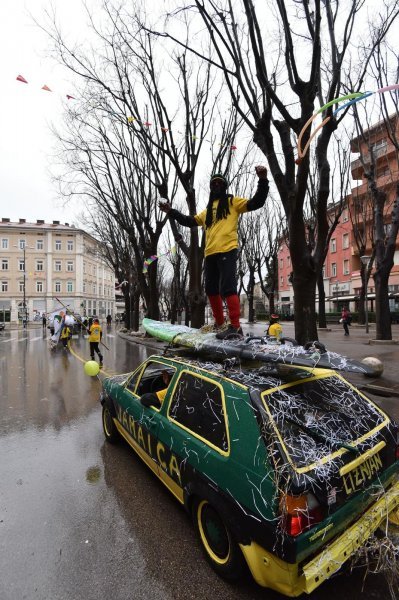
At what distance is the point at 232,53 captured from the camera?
7152 mm

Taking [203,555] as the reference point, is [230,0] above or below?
above

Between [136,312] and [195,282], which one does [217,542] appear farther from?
[136,312]

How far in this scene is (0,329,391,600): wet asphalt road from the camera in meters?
2.25

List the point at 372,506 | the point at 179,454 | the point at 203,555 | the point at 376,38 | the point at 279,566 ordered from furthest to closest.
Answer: the point at 376,38
the point at 179,454
the point at 203,555
the point at 372,506
the point at 279,566

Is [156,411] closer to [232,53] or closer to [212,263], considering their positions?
[212,263]

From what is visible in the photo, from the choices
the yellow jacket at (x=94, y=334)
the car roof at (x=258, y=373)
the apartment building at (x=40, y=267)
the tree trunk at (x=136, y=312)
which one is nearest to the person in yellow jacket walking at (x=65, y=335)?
the yellow jacket at (x=94, y=334)

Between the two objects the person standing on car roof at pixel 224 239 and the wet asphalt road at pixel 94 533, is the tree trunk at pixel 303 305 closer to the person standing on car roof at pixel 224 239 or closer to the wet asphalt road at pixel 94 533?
the person standing on car roof at pixel 224 239

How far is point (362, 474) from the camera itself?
2256 millimetres

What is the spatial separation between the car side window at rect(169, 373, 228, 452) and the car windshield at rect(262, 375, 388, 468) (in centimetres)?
39

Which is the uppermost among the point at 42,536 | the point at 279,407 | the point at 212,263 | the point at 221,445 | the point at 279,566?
the point at 212,263

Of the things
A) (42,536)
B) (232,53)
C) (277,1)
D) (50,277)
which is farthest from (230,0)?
(50,277)

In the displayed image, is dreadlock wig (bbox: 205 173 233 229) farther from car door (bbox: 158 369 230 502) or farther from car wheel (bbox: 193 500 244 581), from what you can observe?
car wheel (bbox: 193 500 244 581)

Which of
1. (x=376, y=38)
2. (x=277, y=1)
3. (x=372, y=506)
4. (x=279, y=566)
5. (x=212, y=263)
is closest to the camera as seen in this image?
(x=279, y=566)

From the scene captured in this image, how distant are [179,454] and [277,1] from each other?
24.9 feet
